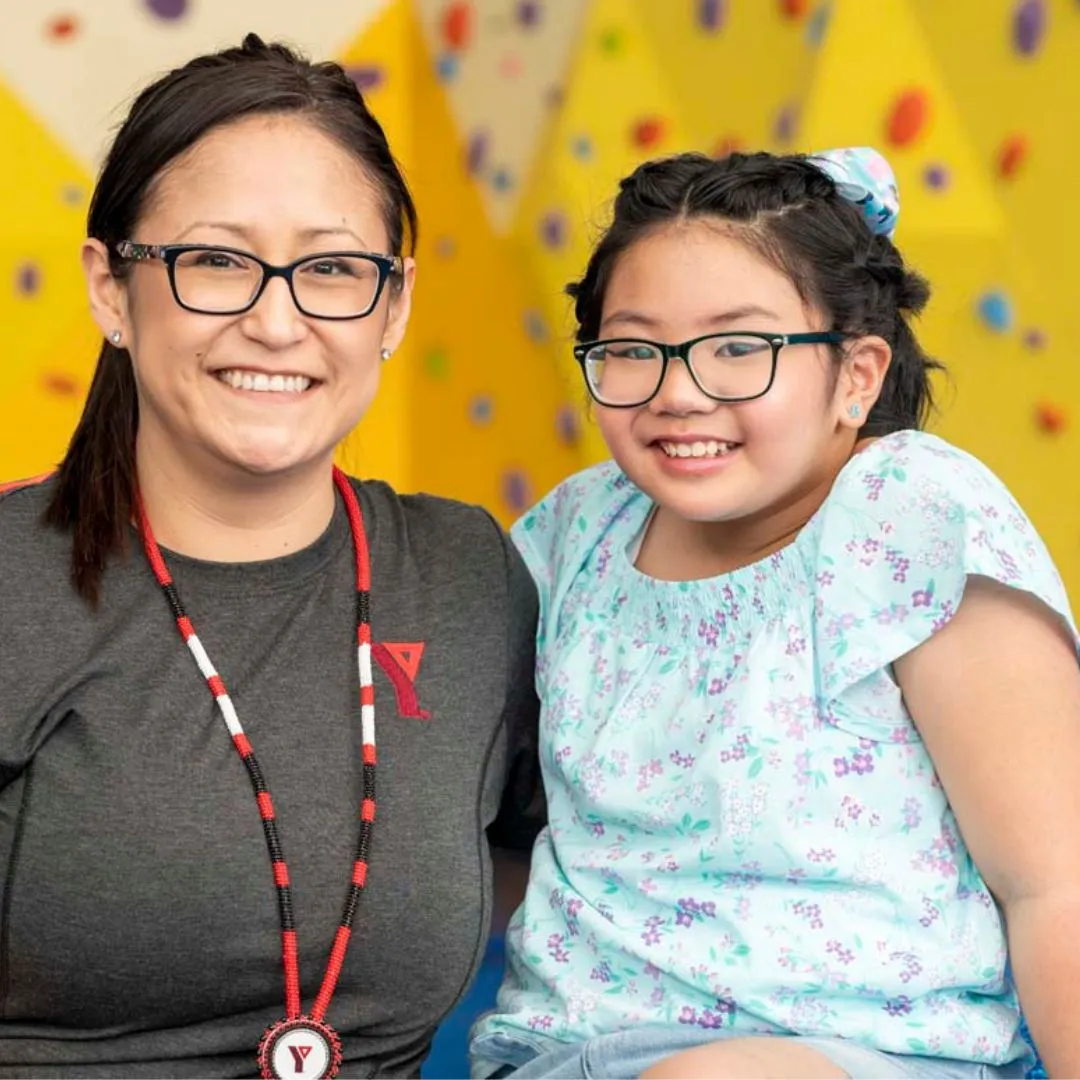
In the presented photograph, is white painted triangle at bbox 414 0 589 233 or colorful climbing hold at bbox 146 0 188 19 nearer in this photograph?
colorful climbing hold at bbox 146 0 188 19

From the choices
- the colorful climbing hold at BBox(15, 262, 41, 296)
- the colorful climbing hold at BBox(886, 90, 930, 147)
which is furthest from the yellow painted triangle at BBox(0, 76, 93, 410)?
the colorful climbing hold at BBox(886, 90, 930, 147)

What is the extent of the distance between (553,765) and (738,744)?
10.8 inches

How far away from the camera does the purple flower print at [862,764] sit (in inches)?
72.6

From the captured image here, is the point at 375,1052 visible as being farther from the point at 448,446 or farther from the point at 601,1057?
the point at 448,446

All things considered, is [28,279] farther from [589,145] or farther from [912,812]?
[912,812]

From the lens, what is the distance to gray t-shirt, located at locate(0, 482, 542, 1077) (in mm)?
1821

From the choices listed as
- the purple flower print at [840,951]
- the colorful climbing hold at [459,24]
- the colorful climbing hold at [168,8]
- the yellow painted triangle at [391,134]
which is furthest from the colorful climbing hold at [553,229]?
the purple flower print at [840,951]

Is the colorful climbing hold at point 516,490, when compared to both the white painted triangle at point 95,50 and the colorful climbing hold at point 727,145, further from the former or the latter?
the white painted triangle at point 95,50

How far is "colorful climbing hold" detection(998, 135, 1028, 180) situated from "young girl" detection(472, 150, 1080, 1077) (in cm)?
150

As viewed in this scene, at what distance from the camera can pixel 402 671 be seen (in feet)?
6.65

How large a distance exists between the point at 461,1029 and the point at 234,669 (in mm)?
672

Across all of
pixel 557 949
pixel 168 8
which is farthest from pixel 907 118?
pixel 557 949

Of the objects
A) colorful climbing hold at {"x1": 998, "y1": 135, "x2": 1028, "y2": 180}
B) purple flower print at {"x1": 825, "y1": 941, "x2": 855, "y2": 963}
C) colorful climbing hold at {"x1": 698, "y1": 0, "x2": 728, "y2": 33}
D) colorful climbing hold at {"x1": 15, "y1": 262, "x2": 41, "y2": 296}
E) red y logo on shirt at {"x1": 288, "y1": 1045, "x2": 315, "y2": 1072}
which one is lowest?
red y logo on shirt at {"x1": 288, "y1": 1045, "x2": 315, "y2": 1072}

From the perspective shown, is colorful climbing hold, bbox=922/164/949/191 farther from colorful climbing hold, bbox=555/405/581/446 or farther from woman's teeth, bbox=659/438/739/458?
woman's teeth, bbox=659/438/739/458
